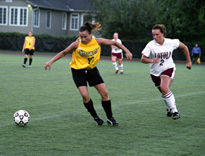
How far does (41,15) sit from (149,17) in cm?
1613

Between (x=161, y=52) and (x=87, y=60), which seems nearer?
(x=87, y=60)

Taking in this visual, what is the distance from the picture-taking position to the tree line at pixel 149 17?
118 feet

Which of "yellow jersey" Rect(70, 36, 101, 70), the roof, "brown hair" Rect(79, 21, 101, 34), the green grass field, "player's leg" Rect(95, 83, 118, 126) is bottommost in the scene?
the green grass field

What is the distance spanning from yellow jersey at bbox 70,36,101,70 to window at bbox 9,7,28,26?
4308 centimetres

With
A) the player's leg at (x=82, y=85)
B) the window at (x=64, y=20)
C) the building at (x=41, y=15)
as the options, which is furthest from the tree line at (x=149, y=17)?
the player's leg at (x=82, y=85)

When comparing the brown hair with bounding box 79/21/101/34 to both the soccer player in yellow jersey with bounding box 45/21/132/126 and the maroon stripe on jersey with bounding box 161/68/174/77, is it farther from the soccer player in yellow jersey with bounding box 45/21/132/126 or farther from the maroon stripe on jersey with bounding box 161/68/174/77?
the maroon stripe on jersey with bounding box 161/68/174/77

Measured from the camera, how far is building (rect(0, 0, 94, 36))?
1887 inches

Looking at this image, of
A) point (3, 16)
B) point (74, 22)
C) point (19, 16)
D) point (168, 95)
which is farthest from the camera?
point (74, 22)

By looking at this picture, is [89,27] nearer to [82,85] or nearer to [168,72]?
[82,85]

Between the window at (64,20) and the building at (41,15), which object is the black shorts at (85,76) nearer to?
the building at (41,15)

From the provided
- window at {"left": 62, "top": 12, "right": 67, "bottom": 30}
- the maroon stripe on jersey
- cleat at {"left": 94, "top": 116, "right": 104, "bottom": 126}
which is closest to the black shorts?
cleat at {"left": 94, "top": 116, "right": 104, "bottom": 126}

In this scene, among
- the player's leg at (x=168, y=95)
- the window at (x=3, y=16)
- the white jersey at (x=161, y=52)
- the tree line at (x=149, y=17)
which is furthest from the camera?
the window at (x=3, y=16)

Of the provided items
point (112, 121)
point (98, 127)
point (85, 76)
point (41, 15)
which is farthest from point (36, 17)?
point (98, 127)

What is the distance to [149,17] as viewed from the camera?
40938mm
